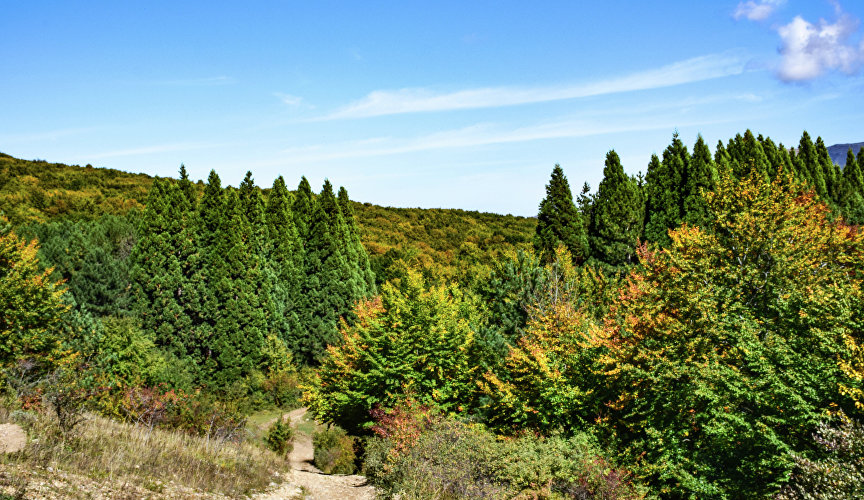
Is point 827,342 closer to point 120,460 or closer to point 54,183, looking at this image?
point 120,460

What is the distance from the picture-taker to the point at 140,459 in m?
11.0

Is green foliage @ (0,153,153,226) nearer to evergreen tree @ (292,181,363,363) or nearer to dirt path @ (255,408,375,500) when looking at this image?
evergreen tree @ (292,181,363,363)

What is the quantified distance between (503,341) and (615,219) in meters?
14.7

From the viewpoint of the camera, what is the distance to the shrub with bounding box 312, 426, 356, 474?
20922mm

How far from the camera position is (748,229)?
15.0 m

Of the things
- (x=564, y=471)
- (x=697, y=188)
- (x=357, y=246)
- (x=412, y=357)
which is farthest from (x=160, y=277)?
(x=697, y=188)

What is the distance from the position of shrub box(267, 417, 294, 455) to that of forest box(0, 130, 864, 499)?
9 centimetres

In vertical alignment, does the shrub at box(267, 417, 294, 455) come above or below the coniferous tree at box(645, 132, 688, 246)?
below

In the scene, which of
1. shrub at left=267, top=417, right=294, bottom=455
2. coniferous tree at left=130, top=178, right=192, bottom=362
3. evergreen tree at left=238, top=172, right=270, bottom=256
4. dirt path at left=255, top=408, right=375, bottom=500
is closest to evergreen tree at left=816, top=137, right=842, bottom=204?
evergreen tree at left=238, top=172, right=270, bottom=256

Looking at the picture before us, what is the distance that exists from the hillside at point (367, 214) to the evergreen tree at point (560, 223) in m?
4.07

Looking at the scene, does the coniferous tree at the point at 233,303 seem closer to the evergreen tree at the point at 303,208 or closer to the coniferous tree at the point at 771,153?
the evergreen tree at the point at 303,208

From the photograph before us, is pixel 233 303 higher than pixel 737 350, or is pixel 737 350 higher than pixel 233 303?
pixel 233 303

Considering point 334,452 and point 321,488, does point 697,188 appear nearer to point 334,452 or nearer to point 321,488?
point 334,452

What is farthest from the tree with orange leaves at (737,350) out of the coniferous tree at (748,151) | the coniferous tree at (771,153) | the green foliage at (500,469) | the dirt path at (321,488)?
the coniferous tree at (771,153)
